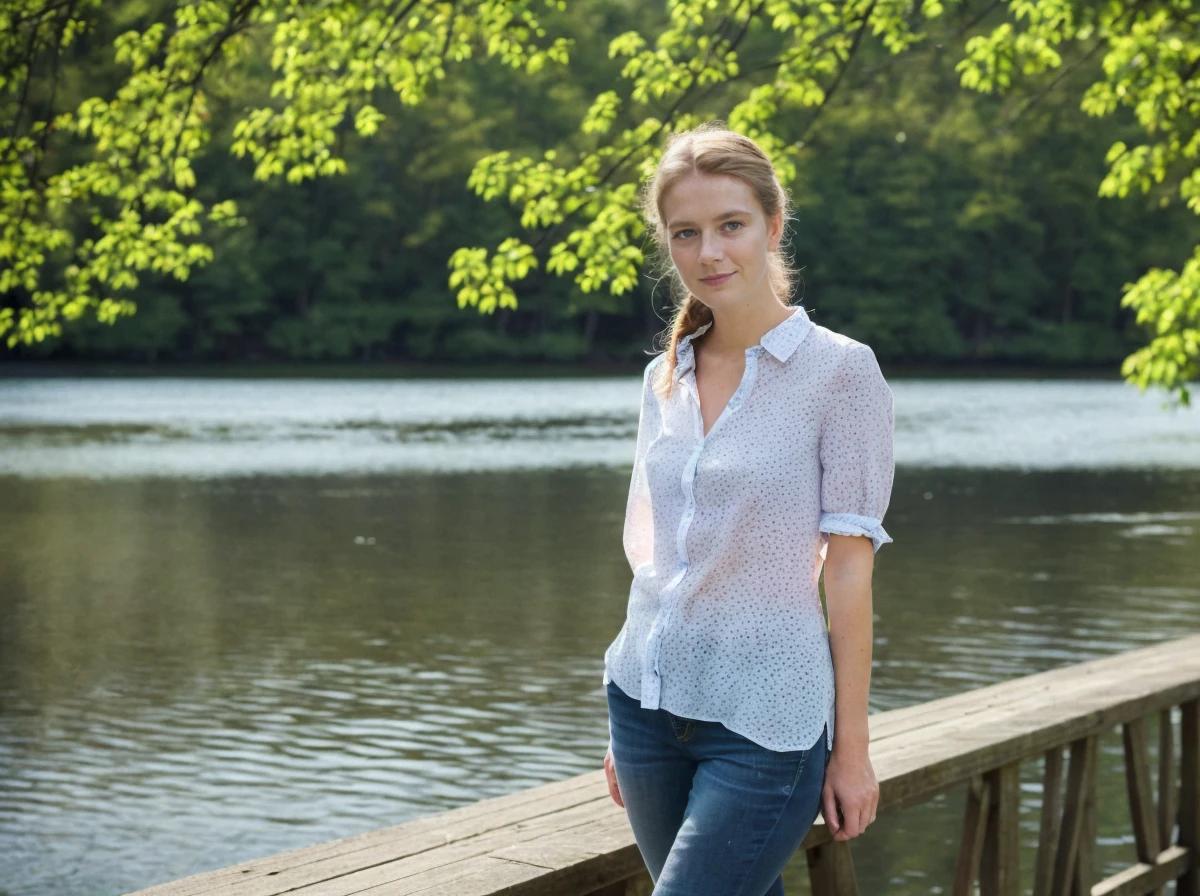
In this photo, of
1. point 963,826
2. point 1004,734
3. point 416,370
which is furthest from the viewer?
point 416,370

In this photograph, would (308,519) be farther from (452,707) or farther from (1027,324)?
(1027,324)

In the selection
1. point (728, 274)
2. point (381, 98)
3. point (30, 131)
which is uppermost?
point (381, 98)

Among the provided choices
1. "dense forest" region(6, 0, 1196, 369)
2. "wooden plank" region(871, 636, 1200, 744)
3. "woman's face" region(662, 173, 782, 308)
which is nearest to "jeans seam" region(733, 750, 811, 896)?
"woman's face" region(662, 173, 782, 308)

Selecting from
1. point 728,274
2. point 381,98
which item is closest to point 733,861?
point 728,274

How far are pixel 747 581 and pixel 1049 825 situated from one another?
2349 mm

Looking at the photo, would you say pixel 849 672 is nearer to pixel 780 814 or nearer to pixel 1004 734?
pixel 780 814

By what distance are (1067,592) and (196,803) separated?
1055 centimetres

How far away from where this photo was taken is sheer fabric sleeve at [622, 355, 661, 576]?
2801 millimetres

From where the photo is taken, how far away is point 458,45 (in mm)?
9125

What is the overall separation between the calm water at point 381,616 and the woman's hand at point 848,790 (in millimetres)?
6203

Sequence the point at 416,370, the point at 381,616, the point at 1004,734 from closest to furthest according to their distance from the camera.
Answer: the point at 1004,734 → the point at 381,616 → the point at 416,370

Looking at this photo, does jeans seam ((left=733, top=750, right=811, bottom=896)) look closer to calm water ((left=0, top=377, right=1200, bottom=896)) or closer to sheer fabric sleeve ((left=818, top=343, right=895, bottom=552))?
sheer fabric sleeve ((left=818, top=343, right=895, bottom=552))

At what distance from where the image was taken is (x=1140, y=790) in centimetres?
509

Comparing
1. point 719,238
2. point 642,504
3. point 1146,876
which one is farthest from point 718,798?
point 1146,876
